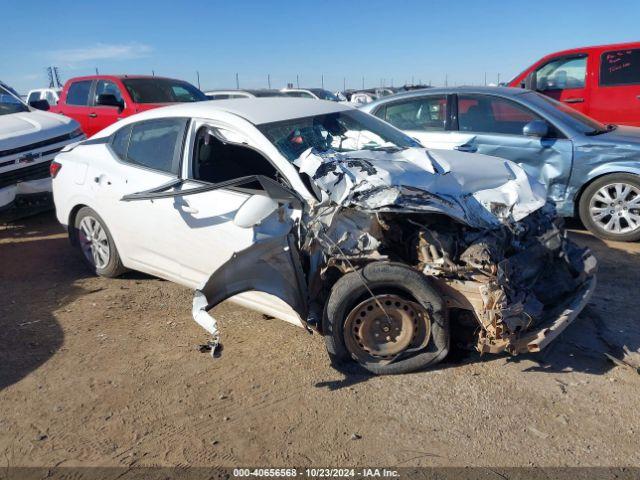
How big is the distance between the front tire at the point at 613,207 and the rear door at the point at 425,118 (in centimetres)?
152

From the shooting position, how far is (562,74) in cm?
860

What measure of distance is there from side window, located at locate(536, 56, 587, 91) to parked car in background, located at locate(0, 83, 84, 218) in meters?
7.08

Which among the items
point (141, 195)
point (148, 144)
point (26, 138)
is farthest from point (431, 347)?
point (26, 138)

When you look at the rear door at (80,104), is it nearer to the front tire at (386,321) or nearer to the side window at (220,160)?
the side window at (220,160)

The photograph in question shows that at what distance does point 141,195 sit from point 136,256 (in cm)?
64

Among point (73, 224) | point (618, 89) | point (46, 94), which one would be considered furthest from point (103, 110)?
point (46, 94)

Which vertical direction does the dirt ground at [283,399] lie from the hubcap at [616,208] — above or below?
below

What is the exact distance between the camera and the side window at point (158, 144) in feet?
14.0

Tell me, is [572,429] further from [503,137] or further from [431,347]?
[503,137]

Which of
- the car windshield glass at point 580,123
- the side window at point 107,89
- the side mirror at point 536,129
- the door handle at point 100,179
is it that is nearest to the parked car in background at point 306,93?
the side window at point 107,89

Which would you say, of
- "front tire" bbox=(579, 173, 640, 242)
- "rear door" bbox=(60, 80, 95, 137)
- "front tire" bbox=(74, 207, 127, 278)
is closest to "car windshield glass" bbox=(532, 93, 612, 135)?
"front tire" bbox=(579, 173, 640, 242)

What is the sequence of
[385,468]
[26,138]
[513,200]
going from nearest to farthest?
1. [385,468]
2. [513,200]
3. [26,138]

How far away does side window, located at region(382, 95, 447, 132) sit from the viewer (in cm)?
668

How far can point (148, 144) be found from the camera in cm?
457
